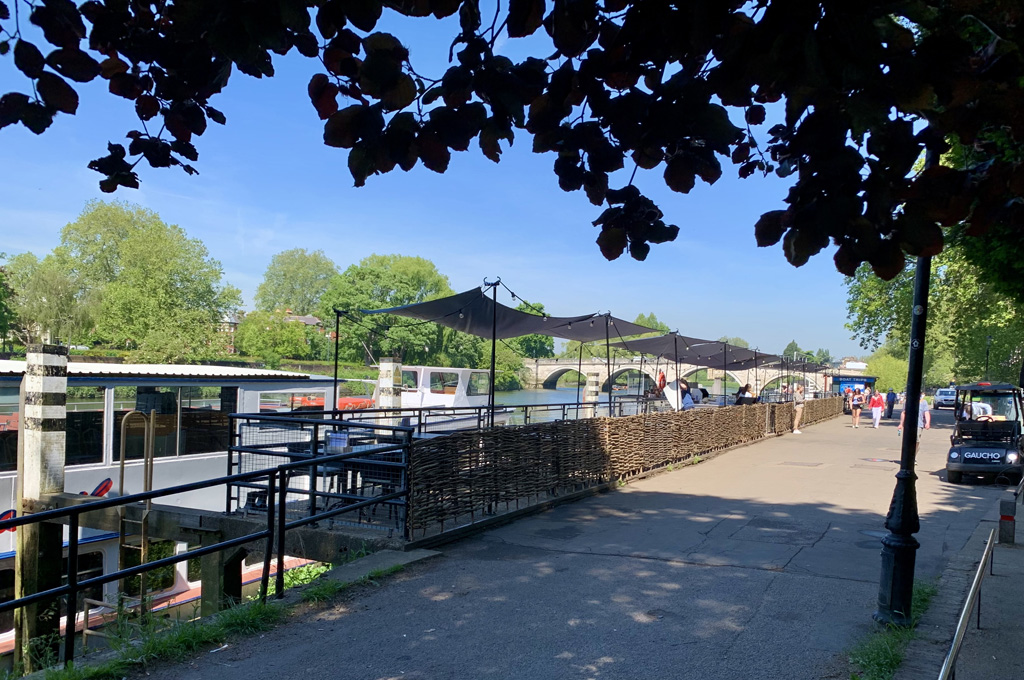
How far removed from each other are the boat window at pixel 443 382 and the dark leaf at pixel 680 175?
83.5 feet

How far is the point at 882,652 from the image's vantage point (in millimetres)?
4785

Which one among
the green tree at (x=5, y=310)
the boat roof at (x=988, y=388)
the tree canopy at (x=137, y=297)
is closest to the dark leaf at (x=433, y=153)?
the boat roof at (x=988, y=388)

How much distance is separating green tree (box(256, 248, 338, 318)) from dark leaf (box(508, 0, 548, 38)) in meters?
101

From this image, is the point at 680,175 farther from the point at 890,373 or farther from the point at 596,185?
the point at 890,373

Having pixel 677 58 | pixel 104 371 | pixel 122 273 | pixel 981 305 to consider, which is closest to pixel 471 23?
pixel 677 58

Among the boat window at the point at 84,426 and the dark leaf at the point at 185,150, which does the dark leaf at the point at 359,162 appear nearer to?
the dark leaf at the point at 185,150

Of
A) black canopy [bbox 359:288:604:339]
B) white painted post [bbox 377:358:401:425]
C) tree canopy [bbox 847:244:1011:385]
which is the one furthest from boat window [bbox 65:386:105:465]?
tree canopy [bbox 847:244:1011:385]

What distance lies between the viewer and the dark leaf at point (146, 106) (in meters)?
3.36

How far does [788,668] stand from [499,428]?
5128mm

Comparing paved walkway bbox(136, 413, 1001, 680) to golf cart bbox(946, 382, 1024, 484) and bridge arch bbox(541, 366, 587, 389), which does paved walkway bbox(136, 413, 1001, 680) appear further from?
bridge arch bbox(541, 366, 587, 389)

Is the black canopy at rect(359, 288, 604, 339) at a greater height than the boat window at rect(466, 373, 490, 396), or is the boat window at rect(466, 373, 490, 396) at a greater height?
the black canopy at rect(359, 288, 604, 339)

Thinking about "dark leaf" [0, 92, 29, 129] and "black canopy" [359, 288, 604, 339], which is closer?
"dark leaf" [0, 92, 29, 129]

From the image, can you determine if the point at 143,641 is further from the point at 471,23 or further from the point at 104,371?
the point at 104,371

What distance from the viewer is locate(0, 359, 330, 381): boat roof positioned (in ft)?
47.9
